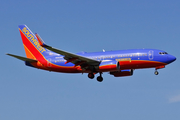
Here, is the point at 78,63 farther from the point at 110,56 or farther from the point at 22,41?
the point at 22,41

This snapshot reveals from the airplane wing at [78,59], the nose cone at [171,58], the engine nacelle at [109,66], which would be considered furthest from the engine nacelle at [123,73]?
the nose cone at [171,58]

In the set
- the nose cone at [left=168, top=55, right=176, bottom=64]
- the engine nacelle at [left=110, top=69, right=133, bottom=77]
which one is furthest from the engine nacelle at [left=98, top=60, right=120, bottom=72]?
the nose cone at [left=168, top=55, right=176, bottom=64]

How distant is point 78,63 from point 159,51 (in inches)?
→ 496

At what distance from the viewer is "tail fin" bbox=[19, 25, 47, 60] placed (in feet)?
206

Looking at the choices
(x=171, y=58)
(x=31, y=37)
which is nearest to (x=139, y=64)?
(x=171, y=58)

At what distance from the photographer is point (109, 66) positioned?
55156 mm

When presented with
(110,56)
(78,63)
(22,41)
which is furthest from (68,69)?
(22,41)

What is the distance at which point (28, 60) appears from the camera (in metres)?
60.3

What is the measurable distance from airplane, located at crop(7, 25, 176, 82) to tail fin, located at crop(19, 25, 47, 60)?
3.60 ft

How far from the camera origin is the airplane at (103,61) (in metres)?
55.3

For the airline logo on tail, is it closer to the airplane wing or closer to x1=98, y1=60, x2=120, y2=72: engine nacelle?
the airplane wing

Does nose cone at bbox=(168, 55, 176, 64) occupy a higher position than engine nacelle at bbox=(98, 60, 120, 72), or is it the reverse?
nose cone at bbox=(168, 55, 176, 64)

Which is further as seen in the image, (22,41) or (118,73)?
(22,41)

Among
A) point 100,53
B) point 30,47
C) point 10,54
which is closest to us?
point 10,54
